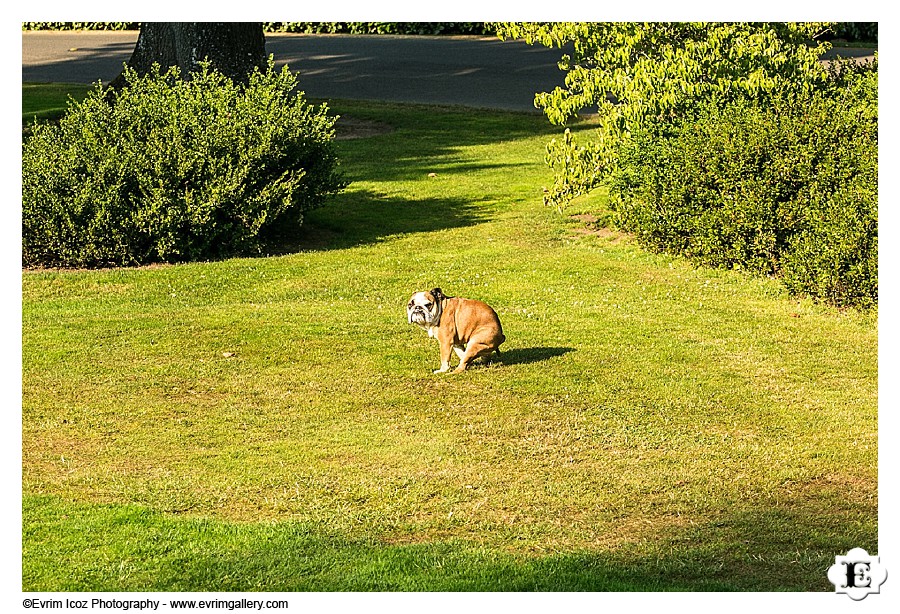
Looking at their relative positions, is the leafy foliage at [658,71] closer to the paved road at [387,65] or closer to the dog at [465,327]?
the dog at [465,327]

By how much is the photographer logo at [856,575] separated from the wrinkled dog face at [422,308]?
3499 millimetres

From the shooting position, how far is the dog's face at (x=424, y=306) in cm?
811

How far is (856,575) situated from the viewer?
Result: 5.46 metres

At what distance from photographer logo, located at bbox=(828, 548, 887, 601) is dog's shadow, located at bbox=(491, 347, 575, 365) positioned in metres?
3.72

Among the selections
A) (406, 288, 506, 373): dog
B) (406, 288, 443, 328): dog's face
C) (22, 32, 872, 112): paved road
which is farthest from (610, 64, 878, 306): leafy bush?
(22, 32, 872, 112): paved road

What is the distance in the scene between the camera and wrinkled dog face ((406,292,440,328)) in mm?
8109

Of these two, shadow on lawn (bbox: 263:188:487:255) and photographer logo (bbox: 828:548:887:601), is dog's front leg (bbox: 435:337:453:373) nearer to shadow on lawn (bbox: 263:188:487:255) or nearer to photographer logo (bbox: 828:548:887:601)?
photographer logo (bbox: 828:548:887:601)

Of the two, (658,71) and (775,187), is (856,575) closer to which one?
(775,187)

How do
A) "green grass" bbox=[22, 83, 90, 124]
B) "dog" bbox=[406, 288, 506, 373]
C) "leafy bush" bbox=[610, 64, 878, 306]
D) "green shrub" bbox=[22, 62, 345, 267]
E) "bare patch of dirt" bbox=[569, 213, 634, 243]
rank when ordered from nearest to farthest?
"dog" bbox=[406, 288, 506, 373] < "leafy bush" bbox=[610, 64, 878, 306] < "green shrub" bbox=[22, 62, 345, 267] < "bare patch of dirt" bbox=[569, 213, 634, 243] < "green grass" bbox=[22, 83, 90, 124]

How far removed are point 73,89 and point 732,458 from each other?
73.5 ft

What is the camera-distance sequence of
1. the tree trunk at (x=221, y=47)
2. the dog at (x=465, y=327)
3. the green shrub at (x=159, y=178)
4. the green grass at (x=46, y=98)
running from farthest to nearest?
the green grass at (x=46, y=98) < the tree trunk at (x=221, y=47) < the green shrub at (x=159, y=178) < the dog at (x=465, y=327)

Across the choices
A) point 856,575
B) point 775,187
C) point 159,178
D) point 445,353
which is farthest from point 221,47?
point 856,575

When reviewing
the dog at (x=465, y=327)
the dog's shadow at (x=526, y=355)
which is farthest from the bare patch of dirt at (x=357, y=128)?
the dog at (x=465, y=327)

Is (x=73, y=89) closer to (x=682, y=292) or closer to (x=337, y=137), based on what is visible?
(x=337, y=137)
